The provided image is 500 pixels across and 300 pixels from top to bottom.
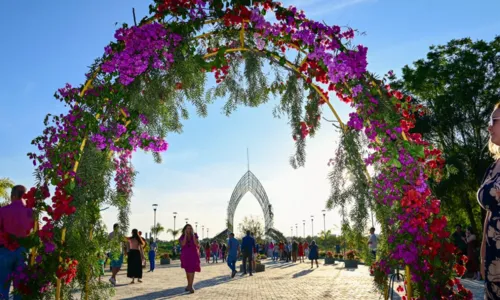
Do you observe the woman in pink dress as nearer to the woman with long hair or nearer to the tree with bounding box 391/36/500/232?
the woman with long hair

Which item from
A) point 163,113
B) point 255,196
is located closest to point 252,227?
point 255,196

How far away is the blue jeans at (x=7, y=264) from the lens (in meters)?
6.46

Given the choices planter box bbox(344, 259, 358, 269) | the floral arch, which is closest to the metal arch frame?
planter box bbox(344, 259, 358, 269)

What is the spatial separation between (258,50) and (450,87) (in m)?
23.1

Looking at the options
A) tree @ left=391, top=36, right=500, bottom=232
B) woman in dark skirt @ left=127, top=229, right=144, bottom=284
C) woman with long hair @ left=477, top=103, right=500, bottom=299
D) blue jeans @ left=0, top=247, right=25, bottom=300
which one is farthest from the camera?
tree @ left=391, top=36, right=500, bottom=232

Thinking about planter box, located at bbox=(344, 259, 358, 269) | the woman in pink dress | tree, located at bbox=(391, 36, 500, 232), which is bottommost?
planter box, located at bbox=(344, 259, 358, 269)

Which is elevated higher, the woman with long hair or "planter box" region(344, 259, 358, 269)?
the woman with long hair

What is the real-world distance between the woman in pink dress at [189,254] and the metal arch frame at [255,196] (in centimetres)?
3385

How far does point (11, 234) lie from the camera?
259 inches

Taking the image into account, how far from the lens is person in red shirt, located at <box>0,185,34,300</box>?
255 inches

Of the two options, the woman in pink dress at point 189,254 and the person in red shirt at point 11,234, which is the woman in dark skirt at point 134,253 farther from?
the person in red shirt at point 11,234

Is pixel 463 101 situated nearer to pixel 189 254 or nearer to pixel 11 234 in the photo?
pixel 189 254

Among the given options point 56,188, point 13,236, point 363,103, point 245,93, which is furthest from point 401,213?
point 13,236

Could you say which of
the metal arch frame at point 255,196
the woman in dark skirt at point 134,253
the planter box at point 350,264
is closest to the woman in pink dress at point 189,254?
the woman in dark skirt at point 134,253
